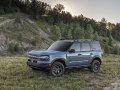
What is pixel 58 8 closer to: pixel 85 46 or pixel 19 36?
pixel 19 36

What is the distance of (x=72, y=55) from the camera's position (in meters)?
16.8

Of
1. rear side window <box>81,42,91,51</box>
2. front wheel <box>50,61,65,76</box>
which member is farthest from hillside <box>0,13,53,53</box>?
front wheel <box>50,61,65,76</box>

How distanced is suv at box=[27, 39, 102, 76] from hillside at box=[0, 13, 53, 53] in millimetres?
46913

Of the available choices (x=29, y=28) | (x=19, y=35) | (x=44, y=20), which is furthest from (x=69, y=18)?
(x=19, y=35)

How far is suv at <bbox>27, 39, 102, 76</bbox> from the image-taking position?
1572 centimetres

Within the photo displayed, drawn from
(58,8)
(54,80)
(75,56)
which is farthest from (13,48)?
(58,8)

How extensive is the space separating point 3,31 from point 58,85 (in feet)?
213

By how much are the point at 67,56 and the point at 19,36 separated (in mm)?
60125

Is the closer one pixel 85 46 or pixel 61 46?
pixel 61 46

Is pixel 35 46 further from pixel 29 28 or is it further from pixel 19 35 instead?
pixel 29 28

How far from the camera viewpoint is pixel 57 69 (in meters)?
16.2

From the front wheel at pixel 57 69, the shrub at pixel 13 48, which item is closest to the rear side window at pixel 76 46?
the front wheel at pixel 57 69

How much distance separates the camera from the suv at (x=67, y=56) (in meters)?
15.7

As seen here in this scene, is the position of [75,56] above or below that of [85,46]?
below
